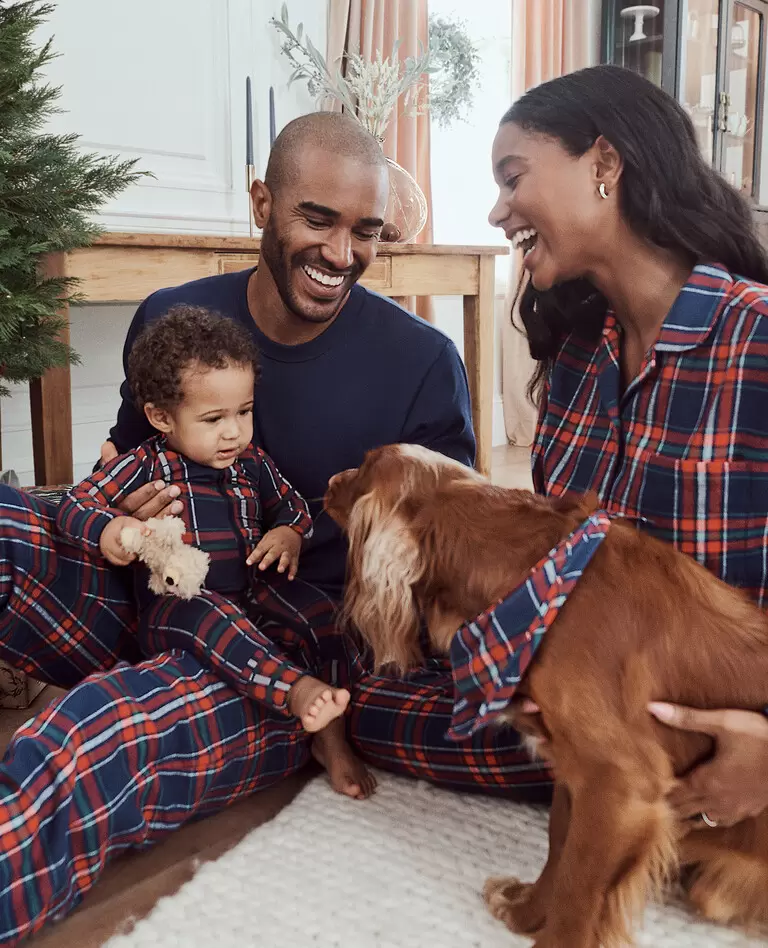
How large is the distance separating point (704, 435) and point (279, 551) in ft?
2.70

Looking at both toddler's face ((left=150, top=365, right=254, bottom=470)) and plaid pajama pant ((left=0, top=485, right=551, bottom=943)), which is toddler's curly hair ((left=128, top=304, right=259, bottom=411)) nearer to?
toddler's face ((left=150, top=365, right=254, bottom=470))

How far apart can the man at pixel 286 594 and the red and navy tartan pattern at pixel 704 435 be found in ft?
1.63

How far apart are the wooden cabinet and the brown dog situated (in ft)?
16.1

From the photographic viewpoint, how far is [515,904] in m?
1.38

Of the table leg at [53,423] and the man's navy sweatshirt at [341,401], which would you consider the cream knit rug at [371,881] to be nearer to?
the man's navy sweatshirt at [341,401]

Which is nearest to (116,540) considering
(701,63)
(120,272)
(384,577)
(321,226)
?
(384,577)

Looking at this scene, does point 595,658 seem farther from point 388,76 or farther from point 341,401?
point 388,76

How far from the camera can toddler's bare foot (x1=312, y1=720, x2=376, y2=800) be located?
175cm

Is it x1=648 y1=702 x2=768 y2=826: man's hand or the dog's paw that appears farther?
the dog's paw

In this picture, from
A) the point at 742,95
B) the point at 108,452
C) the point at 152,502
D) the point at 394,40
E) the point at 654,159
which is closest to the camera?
the point at 654,159

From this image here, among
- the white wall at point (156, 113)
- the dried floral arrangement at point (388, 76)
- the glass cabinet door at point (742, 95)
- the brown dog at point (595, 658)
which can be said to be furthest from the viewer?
the glass cabinet door at point (742, 95)

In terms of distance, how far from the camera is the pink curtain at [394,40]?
4.34 metres

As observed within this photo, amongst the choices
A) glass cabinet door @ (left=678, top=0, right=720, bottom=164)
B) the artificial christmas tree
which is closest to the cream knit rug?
the artificial christmas tree

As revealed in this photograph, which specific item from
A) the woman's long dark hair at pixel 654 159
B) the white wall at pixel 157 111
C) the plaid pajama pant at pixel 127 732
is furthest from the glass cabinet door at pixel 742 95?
the plaid pajama pant at pixel 127 732
